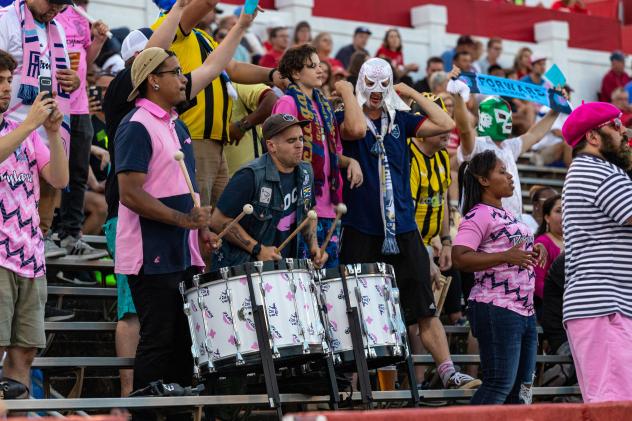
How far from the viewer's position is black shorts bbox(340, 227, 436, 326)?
26.3ft

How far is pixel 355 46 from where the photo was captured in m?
16.4

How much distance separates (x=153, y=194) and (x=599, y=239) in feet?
7.19

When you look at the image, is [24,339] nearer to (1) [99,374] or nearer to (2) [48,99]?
(2) [48,99]

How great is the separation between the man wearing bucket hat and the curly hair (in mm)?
1290

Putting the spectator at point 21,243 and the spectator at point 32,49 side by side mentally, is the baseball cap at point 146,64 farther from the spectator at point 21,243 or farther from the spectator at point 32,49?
the spectator at point 32,49

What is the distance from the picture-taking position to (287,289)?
657 centimetres

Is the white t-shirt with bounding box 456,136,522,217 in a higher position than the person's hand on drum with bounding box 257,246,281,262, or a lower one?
higher

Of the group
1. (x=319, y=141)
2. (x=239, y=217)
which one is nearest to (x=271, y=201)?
(x=239, y=217)

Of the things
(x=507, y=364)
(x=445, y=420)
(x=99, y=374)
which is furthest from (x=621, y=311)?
(x=99, y=374)

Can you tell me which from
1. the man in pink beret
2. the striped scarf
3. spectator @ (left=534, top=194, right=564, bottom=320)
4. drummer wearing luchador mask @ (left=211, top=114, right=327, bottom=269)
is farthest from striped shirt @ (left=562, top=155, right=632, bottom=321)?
spectator @ (left=534, top=194, right=564, bottom=320)

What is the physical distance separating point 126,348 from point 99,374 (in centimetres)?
95

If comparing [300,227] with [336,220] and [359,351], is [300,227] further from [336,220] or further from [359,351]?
[359,351]

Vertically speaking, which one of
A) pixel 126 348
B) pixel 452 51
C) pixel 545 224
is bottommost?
pixel 126 348

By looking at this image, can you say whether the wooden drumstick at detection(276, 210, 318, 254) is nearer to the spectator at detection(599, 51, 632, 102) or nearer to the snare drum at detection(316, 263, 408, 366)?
the snare drum at detection(316, 263, 408, 366)
